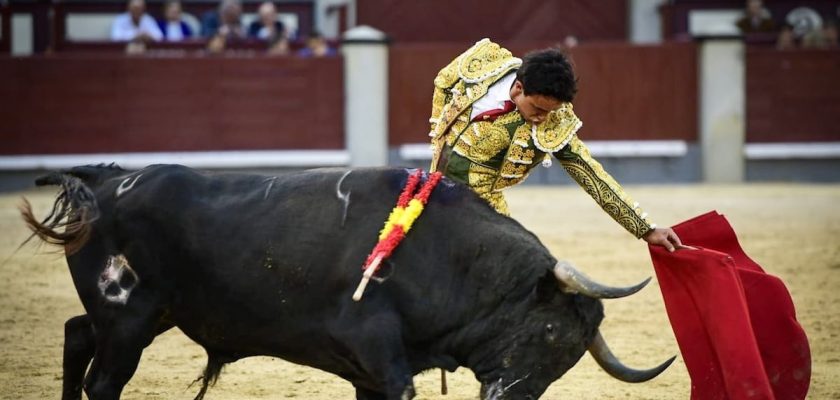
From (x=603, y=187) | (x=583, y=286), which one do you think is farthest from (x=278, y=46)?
(x=583, y=286)

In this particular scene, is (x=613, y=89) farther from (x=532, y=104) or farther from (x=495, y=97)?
(x=532, y=104)

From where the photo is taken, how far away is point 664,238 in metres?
3.61

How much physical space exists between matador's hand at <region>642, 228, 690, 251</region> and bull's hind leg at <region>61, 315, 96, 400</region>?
1.59 meters

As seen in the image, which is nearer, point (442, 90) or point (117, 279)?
point (117, 279)

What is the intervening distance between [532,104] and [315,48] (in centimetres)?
811

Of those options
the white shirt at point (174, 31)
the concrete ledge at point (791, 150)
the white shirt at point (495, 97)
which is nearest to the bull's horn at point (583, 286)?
the white shirt at point (495, 97)

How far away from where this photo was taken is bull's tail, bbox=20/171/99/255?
3.43m

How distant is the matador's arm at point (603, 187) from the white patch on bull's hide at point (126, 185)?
1157mm

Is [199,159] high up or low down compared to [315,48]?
down

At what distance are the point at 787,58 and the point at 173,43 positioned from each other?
18.2 ft

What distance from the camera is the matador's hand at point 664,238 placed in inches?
142

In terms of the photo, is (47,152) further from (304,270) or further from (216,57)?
(304,270)

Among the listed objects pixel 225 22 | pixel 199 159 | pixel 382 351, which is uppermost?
pixel 225 22

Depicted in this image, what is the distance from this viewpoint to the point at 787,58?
38.7ft
